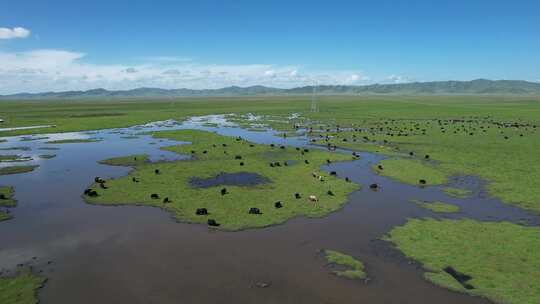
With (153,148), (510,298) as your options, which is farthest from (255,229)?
(153,148)

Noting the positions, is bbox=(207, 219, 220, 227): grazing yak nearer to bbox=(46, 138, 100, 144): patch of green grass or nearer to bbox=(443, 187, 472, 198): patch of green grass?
bbox=(443, 187, 472, 198): patch of green grass

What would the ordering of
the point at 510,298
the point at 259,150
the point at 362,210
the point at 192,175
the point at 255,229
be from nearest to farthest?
the point at 510,298, the point at 255,229, the point at 362,210, the point at 192,175, the point at 259,150

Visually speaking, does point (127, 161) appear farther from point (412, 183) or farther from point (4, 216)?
point (412, 183)

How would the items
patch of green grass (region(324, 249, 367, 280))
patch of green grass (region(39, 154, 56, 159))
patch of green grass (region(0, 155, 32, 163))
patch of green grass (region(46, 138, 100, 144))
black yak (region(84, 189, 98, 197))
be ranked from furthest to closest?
patch of green grass (region(46, 138, 100, 144)), patch of green grass (region(39, 154, 56, 159)), patch of green grass (region(0, 155, 32, 163)), black yak (region(84, 189, 98, 197)), patch of green grass (region(324, 249, 367, 280))

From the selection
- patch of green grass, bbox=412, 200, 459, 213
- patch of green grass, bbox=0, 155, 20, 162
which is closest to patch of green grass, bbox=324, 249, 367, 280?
patch of green grass, bbox=412, 200, 459, 213

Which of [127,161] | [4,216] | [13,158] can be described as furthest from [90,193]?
[13,158]

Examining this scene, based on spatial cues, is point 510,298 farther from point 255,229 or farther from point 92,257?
point 92,257
